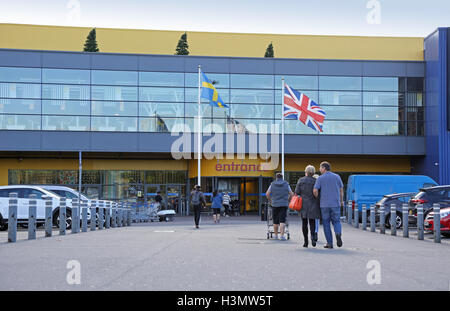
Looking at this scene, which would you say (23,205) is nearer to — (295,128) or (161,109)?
(161,109)

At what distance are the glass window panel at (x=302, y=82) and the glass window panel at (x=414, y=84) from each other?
580cm

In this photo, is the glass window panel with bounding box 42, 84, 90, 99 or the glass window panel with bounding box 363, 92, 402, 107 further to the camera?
the glass window panel with bounding box 363, 92, 402, 107

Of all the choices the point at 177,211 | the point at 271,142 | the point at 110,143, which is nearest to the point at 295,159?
the point at 271,142

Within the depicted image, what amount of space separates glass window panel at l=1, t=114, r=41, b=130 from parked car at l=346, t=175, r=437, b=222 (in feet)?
63.0

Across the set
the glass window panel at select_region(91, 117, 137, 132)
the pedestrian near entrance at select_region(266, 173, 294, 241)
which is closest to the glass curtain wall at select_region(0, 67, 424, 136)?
the glass window panel at select_region(91, 117, 137, 132)

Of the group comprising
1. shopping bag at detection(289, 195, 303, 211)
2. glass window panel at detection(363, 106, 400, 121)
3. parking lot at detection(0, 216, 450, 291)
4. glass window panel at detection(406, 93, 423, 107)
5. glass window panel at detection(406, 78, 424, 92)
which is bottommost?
parking lot at detection(0, 216, 450, 291)

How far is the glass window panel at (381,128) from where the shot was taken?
39094 mm

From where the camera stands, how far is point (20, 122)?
36.9 meters

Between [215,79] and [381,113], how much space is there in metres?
10.7

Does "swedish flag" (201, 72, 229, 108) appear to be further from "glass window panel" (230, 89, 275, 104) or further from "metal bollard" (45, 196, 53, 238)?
"metal bollard" (45, 196, 53, 238)

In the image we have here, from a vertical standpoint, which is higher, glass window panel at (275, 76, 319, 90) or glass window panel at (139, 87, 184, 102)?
glass window panel at (275, 76, 319, 90)

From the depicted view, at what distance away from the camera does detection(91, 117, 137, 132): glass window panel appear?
37.6 meters
